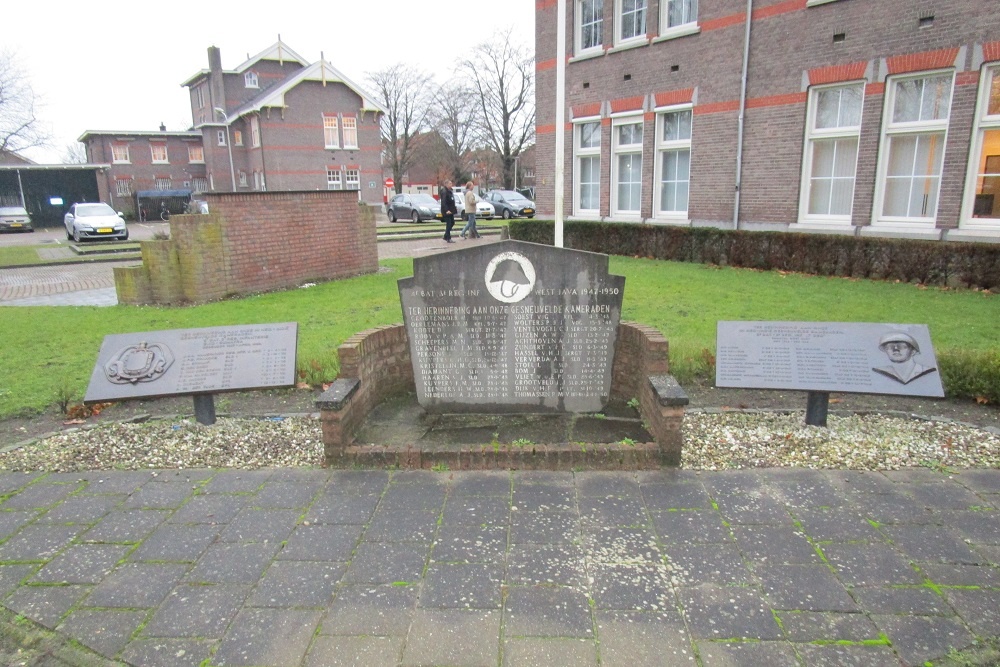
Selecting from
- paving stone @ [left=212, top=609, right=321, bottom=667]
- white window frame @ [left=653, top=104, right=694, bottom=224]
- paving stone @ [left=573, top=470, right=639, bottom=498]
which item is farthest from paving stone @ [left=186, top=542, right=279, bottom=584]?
white window frame @ [left=653, top=104, right=694, bottom=224]

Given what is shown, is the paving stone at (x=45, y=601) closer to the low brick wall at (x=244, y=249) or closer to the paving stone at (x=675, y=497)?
the paving stone at (x=675, y=497)

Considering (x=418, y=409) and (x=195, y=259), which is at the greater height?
(x=195, y=259)

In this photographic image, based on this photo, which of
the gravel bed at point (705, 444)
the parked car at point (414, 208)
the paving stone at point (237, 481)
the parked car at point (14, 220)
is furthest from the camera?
the parked car at point (14, 220)

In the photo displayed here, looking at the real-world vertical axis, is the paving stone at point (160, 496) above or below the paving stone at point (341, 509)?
below

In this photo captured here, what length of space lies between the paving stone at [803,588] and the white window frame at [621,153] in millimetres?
15232

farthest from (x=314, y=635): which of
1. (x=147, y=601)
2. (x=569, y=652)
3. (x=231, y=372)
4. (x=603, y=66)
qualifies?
(x=603, y=66)

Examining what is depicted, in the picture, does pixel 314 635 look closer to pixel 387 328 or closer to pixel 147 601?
pixel 147 601

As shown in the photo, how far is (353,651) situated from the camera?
9.09 feet

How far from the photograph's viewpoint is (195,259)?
11.0 meters

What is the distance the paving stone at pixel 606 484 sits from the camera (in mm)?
4117

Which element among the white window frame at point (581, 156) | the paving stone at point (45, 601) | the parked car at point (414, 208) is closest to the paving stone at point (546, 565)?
the paving stone at point (45, 601)

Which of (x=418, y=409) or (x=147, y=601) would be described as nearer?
(x=147, y=601)

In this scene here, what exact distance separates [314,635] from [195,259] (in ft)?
31.3

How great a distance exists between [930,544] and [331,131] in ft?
156
